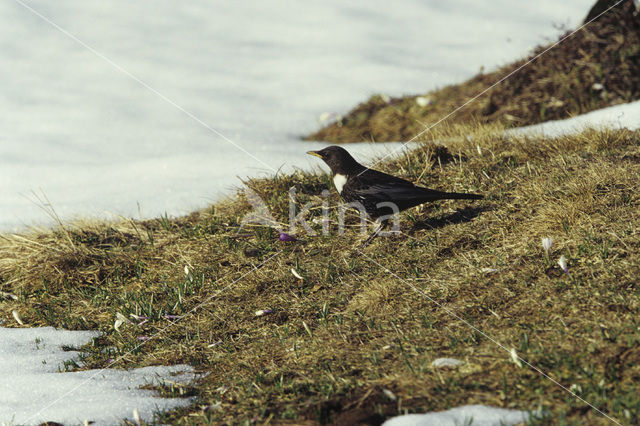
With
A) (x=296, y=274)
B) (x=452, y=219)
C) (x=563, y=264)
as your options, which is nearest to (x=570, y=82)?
(x=452, y=219)

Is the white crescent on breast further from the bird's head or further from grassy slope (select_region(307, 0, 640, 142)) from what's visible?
grassy slope (select_region(307, 0, 640, 142))

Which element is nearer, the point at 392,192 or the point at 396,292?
the point at 396,292

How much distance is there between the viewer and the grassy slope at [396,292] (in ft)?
11.3

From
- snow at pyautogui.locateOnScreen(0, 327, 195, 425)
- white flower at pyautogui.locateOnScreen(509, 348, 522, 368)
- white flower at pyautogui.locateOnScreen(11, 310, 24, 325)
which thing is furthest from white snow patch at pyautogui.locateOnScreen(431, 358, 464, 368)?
white flower at pyautogui.locateOnScreen(11, 310, 24, 325)

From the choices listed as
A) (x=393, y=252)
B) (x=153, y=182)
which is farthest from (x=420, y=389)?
(x=153, y=182)

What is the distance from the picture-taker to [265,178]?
6.88 metres

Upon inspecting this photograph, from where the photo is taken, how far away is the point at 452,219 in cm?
567

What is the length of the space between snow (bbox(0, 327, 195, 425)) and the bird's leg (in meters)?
1.96

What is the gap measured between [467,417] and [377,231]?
2.69m

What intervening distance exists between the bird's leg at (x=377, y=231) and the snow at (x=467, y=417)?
248cm

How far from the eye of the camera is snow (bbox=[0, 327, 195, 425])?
12.3ft

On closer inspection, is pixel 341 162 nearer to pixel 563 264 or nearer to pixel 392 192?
pixel 392 192

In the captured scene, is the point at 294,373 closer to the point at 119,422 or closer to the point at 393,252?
the point at 119,422

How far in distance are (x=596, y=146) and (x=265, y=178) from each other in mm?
3484
